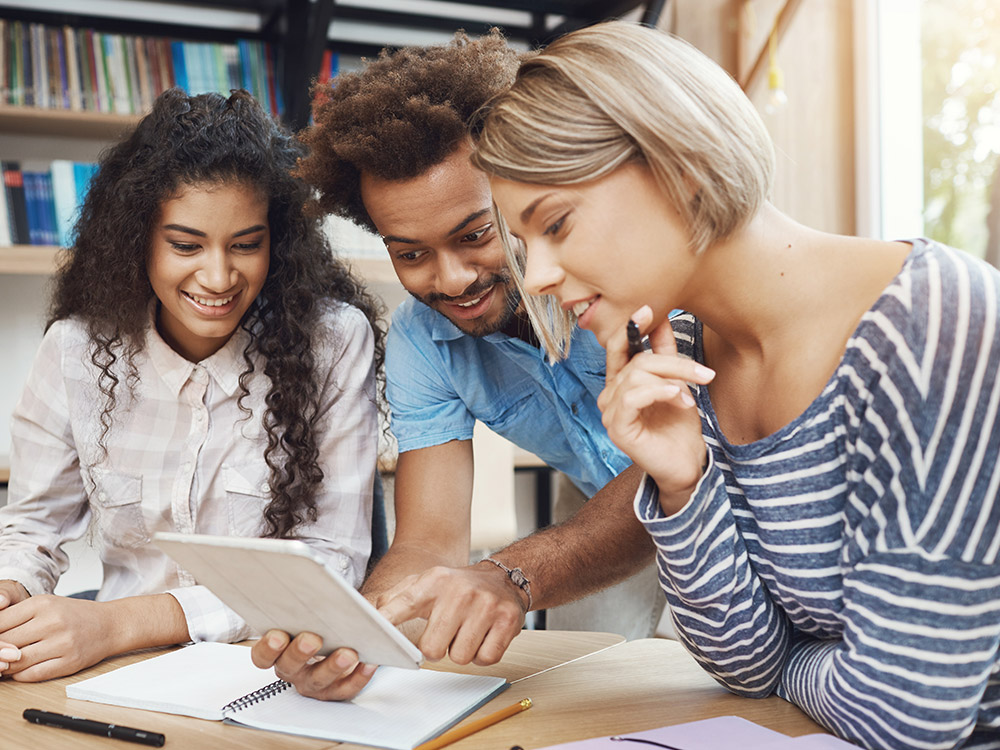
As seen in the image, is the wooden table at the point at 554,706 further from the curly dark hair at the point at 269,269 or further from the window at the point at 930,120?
the window at the point at 930,120

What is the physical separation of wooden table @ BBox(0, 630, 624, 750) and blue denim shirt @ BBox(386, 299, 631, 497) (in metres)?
0.46

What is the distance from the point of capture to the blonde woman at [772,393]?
2.38ft

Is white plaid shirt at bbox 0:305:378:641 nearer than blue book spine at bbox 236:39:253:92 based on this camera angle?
Yes

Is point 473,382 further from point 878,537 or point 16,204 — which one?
point 16,204

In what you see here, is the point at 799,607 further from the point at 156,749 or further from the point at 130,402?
the point at 130,402

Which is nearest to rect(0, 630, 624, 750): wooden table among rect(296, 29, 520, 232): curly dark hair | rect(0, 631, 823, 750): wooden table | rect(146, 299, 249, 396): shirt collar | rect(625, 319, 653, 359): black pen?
rect(0, 631, 823, 750): wooden table

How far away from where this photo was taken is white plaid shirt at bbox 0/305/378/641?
148 cm

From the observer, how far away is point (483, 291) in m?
1.37

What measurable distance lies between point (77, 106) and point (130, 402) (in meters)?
1.48

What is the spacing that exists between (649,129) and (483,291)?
23.3 inches

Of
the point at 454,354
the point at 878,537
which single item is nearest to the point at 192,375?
the point at 454,354

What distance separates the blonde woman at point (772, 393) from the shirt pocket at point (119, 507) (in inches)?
35.5

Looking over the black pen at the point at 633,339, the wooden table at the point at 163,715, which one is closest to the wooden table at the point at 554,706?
the wooden table at the point at 163,715

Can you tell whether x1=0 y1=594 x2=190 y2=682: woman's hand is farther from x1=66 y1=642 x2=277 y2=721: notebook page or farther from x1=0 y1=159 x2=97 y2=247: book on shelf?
x1=0 y1=159 x2=97 y2=247: book on shelf
